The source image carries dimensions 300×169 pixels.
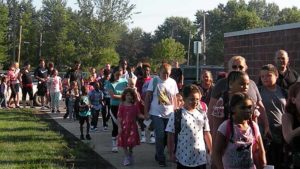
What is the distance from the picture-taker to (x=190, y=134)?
6.05m

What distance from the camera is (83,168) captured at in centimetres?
899

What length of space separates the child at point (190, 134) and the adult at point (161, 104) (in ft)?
9.30

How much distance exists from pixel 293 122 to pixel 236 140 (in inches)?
20.9

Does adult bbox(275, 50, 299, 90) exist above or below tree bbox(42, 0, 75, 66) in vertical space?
below

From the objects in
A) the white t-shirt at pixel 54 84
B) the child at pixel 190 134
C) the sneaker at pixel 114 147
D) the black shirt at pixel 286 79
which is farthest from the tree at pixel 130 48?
the child at pixel 190 134

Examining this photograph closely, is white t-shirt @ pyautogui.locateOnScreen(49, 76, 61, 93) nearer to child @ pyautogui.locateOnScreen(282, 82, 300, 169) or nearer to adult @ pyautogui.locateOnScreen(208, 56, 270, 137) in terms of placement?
adult @ pyautogui.locateOnScreen(208, 56, 270, 137)

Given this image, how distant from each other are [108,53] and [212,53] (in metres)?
40.1

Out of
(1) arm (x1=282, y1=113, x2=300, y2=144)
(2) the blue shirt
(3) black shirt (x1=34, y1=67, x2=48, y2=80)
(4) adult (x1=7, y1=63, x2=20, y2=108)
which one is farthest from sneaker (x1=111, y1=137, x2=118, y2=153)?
(4) adult (x1=7, y1=63, x2=20, y2=108)

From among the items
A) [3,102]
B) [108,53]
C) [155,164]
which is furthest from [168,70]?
[108,53]

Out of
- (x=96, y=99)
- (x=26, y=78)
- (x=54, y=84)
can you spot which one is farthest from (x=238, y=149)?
(x=26, y=78)

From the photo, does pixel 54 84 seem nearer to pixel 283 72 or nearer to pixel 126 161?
→ pixel 126 161

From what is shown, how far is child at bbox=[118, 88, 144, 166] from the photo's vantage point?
30.8 ft

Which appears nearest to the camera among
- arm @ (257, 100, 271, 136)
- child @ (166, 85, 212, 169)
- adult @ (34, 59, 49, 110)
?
child @ (166, 85, 212, 169)

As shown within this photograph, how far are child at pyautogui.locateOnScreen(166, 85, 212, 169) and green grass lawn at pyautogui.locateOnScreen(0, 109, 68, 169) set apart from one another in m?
3.13
